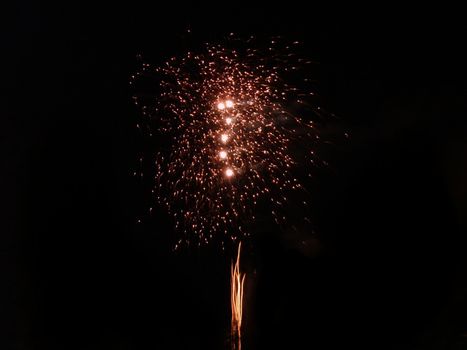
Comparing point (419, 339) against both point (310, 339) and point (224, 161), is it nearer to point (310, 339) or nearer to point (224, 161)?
point (310, 339)

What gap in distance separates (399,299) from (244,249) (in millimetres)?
2404

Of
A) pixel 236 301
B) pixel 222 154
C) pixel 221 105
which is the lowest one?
pixel 236 301

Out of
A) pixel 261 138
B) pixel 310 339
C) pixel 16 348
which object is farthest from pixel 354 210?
pixel 16 348

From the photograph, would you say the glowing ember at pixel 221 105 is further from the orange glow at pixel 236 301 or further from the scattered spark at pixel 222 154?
the orange glow at pixel 236 301

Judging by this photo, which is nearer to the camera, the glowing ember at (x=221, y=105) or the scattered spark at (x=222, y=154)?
the glowing ember at (x=221, y=105)

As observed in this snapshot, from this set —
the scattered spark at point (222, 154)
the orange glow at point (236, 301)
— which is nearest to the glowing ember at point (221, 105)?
the scattered spark at point (222, 154)

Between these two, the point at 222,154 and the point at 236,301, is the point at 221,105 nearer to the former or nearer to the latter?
the point at 222,154

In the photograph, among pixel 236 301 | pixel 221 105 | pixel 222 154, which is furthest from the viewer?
pixel 236 301

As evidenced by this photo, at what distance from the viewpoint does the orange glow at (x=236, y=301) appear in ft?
26.5

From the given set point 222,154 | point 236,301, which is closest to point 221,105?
point 222,154

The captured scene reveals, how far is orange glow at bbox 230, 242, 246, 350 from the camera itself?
806 cm

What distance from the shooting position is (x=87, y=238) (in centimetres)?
754

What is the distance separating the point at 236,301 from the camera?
8398 millimetres

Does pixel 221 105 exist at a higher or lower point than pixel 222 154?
higher
